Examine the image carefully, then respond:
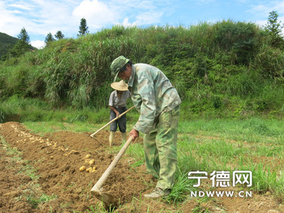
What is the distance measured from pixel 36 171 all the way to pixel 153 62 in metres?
8.65

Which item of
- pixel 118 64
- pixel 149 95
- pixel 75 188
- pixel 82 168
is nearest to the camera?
pixel 149 95

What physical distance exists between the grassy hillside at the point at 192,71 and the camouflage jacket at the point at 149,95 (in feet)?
22.6

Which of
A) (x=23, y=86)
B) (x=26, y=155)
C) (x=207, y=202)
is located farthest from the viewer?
(x=23, y=86)

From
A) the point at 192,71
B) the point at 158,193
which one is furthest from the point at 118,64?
the point at 192,71

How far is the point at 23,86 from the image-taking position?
14242 millimetres

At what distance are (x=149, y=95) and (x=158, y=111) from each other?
28cm

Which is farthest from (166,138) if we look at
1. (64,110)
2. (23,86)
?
(23,86)

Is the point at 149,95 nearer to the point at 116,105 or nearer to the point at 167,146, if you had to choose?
the point at 167,146

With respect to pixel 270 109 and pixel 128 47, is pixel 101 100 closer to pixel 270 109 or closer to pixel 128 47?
pixel 128 47

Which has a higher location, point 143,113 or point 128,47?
point 128,47

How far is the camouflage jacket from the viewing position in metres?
2.51

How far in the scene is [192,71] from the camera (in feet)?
36.5

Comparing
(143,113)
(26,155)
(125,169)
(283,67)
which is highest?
(283,67)

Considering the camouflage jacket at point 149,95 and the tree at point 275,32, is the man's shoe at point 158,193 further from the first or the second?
the tree at point 275,32
